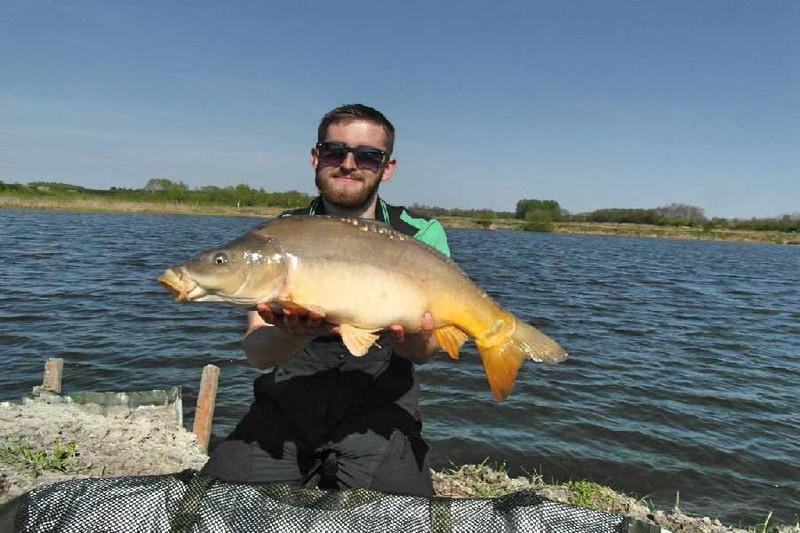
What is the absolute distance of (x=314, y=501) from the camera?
263 cm

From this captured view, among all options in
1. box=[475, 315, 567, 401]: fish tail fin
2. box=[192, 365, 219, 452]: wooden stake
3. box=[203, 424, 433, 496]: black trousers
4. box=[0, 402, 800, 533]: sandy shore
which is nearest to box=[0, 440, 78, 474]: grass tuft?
box=[0, 402, 800, 533]: sandy shore

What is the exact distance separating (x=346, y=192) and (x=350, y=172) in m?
0.14

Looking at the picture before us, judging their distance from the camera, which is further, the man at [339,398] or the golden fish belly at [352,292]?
the man at [339,398]

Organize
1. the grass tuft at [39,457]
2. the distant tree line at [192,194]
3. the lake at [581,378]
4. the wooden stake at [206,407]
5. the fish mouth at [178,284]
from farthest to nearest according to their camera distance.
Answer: the distant tree line at [192,194]
the lake at [581,378]
the wooden stake at [206,407]
the grass tuft at [39,457]
the fish mouth at [178,284]

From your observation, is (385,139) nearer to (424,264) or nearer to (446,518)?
(424,264)

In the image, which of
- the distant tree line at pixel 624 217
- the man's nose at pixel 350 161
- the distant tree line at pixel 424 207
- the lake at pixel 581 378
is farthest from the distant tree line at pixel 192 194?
the man's nose at pixel 350 161

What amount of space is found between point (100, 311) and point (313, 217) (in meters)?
13.3

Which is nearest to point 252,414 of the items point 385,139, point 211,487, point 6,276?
point 211,487

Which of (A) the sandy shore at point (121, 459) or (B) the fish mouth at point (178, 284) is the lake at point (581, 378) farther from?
(B) the fish mouth at point (178, 284)

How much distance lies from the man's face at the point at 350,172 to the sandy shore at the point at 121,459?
268 centimetres

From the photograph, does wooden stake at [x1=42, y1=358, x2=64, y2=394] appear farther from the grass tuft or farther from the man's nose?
the man's nose

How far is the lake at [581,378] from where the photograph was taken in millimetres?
6953

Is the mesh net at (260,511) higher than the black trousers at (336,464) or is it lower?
higher

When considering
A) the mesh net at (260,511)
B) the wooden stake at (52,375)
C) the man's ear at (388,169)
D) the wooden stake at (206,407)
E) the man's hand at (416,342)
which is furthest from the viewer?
the wooden stake at (52,375)
